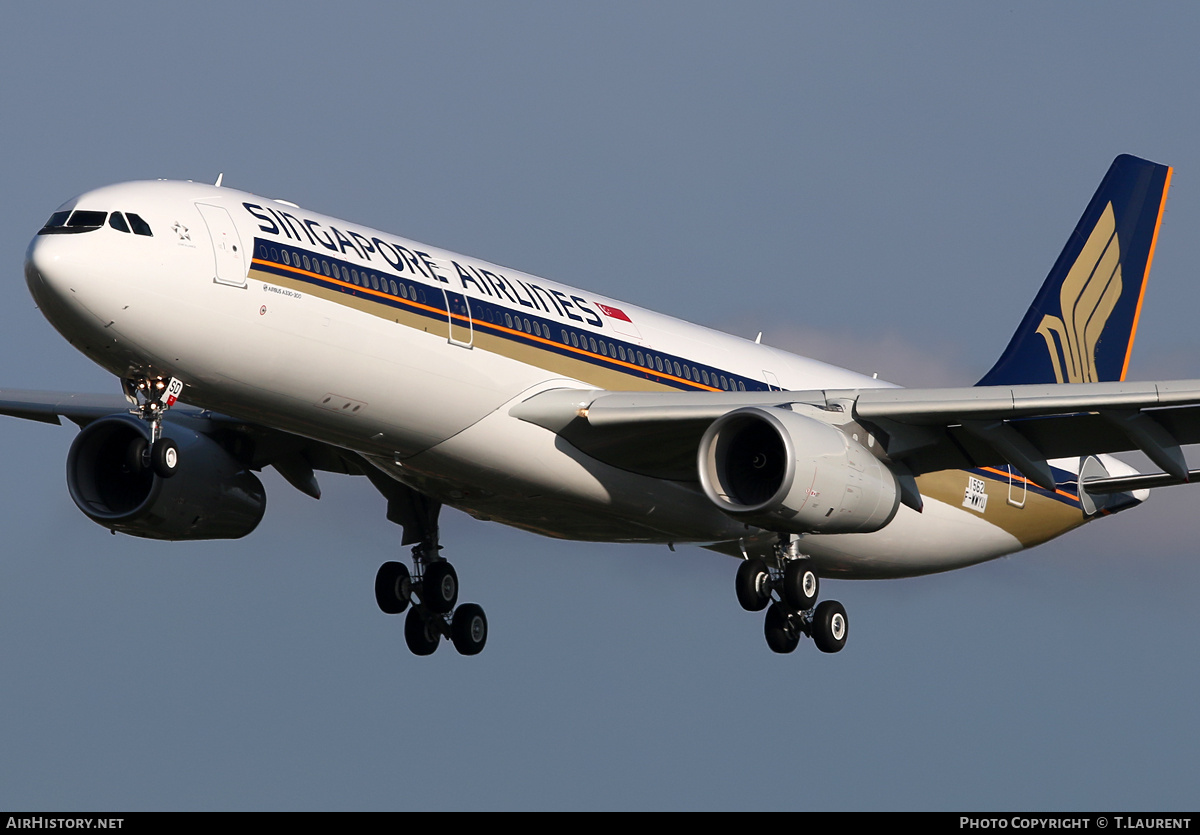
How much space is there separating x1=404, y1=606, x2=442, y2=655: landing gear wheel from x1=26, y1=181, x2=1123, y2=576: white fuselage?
400 cm

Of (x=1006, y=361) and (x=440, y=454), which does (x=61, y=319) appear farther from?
(x=1006, y=361)

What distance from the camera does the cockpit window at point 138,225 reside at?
22703 mm

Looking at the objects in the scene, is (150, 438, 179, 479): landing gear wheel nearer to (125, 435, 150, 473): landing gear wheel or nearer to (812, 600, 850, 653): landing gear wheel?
(125, 435, 150, 473): landing gear wheel

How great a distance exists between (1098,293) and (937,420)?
41.2 feet

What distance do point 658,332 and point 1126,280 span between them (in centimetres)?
1402

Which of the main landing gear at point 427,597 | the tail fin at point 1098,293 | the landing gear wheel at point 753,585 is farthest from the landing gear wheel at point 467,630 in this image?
the tail fin at point 1098,293

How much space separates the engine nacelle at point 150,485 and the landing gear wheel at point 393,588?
3394 millimetres

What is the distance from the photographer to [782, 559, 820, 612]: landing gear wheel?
2881 centimetres

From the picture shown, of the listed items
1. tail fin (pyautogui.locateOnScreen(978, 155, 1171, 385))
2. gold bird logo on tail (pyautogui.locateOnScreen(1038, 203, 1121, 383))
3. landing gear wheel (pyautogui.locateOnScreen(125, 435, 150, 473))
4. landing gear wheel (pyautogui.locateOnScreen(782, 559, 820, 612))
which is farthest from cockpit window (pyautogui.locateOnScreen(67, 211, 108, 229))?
gold bird logo on tail (pyautogui.locateOnScreen(1038, 203, 1121, 383))

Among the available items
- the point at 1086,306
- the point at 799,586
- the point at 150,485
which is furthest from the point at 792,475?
the point at 1086,306

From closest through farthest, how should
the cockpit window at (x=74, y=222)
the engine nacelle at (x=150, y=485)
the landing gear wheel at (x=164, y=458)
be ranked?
the cockpit window at (x=74, y=222)
the landing gear wheel at (x=164, y=458)
the engine nacelle at (x=150, y=485)

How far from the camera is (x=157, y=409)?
2338cm

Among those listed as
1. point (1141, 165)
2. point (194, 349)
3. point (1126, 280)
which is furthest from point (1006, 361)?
point (194, 349)

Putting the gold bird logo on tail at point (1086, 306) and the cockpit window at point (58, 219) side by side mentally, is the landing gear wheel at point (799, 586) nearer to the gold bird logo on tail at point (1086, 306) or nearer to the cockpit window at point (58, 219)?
the gold bird logo on tail at point (1086, 306)
